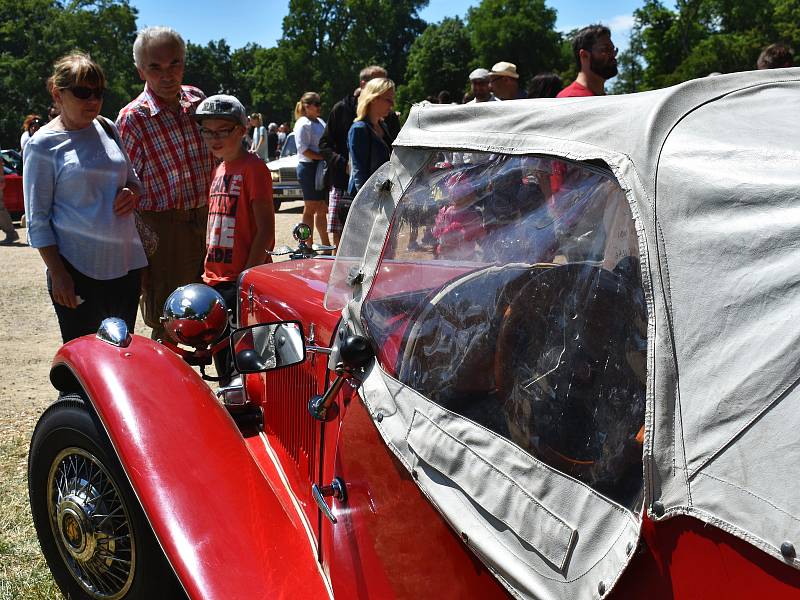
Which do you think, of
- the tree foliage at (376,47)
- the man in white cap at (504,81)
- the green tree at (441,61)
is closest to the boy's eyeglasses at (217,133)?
the man in white cap at (504,81)

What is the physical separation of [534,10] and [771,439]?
68551 mm

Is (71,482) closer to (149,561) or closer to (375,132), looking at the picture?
(149,561)

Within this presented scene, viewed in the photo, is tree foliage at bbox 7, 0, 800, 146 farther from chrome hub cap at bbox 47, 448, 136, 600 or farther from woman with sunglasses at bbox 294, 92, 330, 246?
chrome hub cap at bbox 47, 448, 136, 600

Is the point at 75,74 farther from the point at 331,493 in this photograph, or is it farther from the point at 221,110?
the point at 331,493

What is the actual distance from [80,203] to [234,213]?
0.76 meters

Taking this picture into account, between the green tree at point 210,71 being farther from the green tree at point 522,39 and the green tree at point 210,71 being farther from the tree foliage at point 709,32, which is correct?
the tree foliage at point 709,32

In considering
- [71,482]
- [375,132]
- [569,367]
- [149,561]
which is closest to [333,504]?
[149,561]

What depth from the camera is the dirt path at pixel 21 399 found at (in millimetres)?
3072

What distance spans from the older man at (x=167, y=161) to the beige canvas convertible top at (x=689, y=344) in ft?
10.9

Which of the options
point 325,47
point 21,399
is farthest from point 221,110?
point 325,47

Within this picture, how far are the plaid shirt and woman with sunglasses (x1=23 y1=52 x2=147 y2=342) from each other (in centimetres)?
44

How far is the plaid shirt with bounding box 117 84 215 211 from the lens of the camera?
4.46 m

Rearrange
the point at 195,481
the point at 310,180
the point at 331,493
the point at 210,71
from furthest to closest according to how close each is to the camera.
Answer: the point at 210,71 < the point at 310,180 < the point at 195,481 < the point at 331,493

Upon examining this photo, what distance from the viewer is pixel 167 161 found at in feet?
14.9
